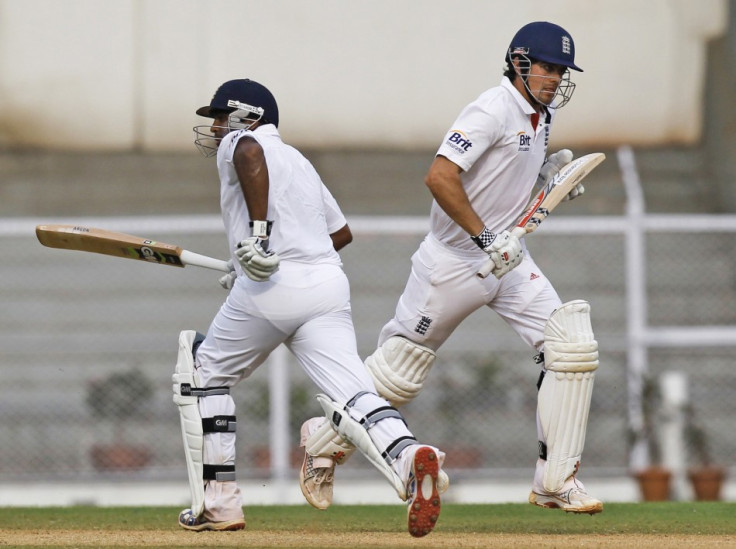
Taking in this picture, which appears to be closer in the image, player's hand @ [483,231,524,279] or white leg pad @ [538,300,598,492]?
player's hand @ [483,231,524,279]

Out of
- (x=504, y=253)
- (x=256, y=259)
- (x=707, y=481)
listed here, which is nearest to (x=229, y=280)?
(x=256, y=259)

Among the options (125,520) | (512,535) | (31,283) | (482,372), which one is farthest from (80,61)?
(512,535)

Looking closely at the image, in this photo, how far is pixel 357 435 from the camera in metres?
4.75

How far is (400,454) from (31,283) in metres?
6.52

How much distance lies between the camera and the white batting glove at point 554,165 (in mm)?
5801

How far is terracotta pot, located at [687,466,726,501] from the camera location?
29.5ft

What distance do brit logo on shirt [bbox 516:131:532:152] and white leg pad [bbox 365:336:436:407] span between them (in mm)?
918

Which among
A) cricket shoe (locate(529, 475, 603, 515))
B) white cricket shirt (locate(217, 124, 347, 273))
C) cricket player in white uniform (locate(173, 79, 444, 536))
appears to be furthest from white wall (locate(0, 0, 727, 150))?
white cricket shirt (locate(217, 124, 347, 273))

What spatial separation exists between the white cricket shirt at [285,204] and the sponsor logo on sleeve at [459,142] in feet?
1.76

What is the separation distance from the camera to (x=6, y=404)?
1005cm

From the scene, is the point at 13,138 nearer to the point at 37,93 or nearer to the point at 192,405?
the point at 37,93

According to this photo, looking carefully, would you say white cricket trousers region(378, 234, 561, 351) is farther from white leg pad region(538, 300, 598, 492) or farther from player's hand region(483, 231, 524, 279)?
player's hand region(483, 231, 524, 279)

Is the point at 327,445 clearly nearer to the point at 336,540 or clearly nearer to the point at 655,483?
the point at 336,540

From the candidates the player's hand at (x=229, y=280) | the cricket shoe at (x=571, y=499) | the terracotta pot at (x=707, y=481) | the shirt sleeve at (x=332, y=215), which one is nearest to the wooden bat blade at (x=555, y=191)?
the shirt sleeve at (x=332, y=215)
